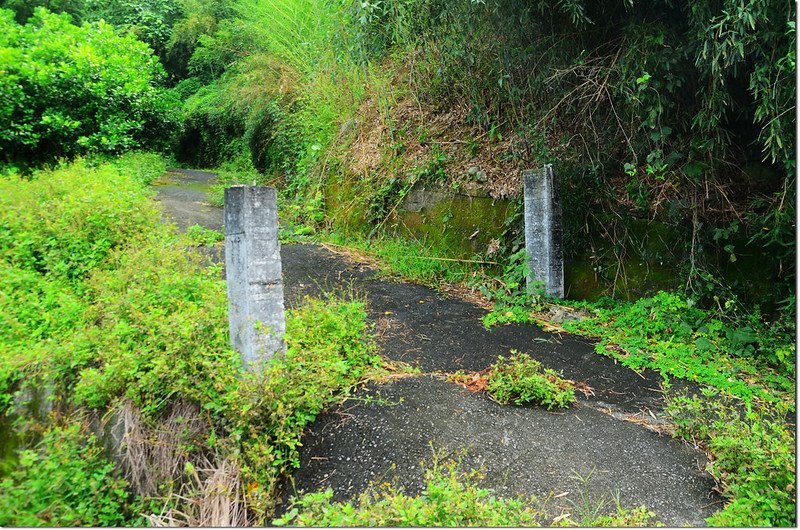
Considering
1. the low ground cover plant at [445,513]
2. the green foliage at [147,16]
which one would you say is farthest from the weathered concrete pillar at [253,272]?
the green foliage at [147,16]

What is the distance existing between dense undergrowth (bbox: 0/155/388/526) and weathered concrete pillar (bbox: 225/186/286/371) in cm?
12

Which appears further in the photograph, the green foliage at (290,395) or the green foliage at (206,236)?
the green foliage at (206,236)

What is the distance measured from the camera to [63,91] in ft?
24.7

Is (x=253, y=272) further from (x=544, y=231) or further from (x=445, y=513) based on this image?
(x=544, y=231)

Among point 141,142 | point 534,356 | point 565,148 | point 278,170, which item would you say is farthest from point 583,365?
point 141,142

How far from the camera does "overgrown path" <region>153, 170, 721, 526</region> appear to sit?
95.5 inches

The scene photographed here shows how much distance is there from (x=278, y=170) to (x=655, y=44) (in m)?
→ 7.78

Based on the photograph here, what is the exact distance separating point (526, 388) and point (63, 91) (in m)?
8.37

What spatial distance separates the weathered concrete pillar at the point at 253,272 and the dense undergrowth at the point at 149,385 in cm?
12

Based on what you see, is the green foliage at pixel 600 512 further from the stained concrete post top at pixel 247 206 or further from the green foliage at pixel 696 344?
the stained concrete post top at pixel 247 206

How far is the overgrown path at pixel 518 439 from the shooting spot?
2.43 meters

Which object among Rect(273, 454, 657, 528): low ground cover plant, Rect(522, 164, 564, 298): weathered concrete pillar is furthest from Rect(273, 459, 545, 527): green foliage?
Rect(522, 164, 564, 298): weathered concrete pillar

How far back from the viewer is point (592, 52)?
4633 millimetres

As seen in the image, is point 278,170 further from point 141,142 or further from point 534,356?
point 534,356
